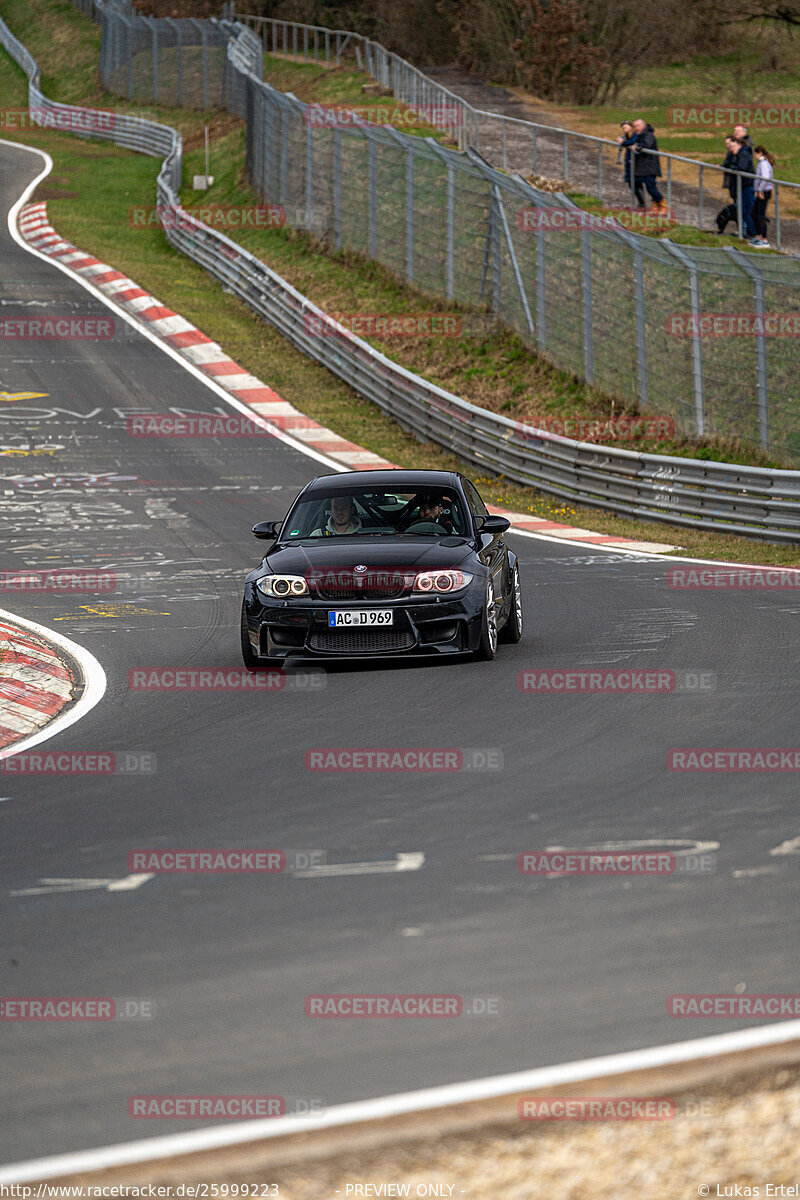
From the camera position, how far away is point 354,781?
8109 millimetres

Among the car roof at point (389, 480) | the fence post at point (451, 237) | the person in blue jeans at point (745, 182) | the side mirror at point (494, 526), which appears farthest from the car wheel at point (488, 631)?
the fence post at point (451, 237)

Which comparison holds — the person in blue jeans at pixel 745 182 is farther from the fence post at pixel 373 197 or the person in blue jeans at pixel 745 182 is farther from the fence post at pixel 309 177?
the fence post at pixel 309 177

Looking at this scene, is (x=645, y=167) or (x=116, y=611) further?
(x=645, y=167)

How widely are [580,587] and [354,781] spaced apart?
8740 millimetres

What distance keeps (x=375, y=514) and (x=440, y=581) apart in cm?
142

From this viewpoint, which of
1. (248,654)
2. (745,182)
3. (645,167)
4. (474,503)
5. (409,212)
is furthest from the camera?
(409,212)

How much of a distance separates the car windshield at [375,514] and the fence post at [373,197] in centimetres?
2167

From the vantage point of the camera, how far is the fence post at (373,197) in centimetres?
3315

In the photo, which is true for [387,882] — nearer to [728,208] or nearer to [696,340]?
[696,340]

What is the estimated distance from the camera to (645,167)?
30.1 metres

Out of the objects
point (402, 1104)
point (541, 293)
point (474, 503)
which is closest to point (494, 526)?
point (474, 503)

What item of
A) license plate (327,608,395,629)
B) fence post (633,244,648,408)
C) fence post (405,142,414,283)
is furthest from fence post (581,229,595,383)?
license plate (327,608,395,629)

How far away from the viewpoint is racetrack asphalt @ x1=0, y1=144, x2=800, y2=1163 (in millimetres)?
4684

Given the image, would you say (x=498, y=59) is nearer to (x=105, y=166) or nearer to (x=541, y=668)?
(x=105, y=166)
